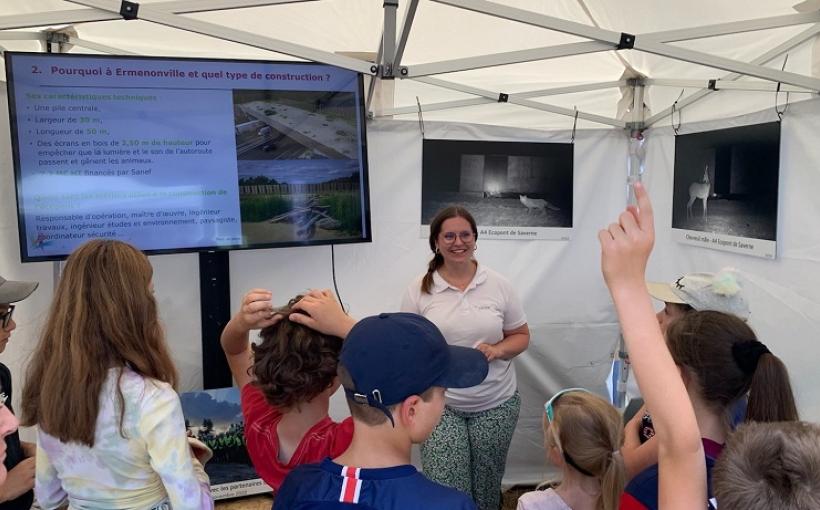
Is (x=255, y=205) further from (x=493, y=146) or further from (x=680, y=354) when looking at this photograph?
(x=680, y=354)

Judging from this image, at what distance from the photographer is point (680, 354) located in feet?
4.42

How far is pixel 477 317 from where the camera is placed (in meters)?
2.38

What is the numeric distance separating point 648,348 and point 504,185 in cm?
228

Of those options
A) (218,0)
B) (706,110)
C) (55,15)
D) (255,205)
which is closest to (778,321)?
(706,110)

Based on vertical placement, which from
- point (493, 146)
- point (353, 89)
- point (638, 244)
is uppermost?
point (353, 89)

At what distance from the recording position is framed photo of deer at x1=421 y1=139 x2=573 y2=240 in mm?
2990

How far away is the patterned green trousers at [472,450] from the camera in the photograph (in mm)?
2285

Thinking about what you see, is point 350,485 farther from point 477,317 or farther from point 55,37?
point 55,37

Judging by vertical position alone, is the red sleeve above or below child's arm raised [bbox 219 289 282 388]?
below

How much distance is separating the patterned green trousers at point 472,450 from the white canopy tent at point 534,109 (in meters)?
0.84

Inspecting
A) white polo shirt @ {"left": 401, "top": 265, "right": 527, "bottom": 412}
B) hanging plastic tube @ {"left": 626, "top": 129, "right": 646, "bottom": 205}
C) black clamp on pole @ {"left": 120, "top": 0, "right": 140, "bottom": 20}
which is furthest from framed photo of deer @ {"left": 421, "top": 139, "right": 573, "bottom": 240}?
black clamp on pole @ {"left": 120, "top": 0, "right": 140, "bottom": 20}

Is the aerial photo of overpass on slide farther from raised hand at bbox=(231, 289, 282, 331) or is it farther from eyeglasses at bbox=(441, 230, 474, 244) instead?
raised hand at bbox=(231, 289, 282, 331)

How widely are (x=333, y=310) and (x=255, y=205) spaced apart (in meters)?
1.27

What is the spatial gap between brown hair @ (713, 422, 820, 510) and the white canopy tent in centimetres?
145
